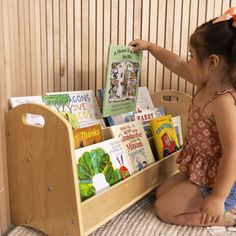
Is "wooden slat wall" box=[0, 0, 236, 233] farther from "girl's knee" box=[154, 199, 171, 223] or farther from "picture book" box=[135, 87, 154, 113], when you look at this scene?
"girl's knee" box=[154, 199, 171, 223]

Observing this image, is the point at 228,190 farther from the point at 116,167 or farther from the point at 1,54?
the point at 1,54

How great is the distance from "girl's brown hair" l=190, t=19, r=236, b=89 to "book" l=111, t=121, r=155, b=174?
0.32 m

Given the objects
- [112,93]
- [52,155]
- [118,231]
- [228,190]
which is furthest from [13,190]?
[228,190]

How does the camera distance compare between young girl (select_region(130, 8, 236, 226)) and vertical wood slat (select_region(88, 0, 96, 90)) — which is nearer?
young girl (select_region(130, 8, 236, 226))

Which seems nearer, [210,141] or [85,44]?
[210,141]

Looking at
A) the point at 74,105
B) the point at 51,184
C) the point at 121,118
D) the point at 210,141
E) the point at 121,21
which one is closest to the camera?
the point at 51,184

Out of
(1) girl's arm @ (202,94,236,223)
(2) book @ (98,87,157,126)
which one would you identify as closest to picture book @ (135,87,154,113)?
(2) book @ (98,87,157,126)

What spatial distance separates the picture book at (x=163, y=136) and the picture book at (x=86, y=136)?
0.25 meters

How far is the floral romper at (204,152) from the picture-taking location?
1.01 metres

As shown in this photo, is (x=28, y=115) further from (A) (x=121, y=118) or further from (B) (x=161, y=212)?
(B) (x=161, y=212)

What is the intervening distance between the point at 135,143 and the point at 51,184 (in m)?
0.34

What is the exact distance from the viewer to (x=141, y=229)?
37.6 inches

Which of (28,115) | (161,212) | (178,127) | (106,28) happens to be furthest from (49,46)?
(161,212)

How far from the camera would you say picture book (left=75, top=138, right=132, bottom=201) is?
0.88 m
